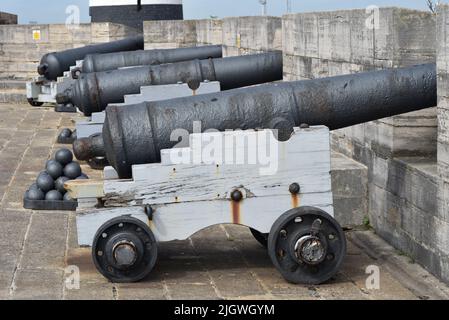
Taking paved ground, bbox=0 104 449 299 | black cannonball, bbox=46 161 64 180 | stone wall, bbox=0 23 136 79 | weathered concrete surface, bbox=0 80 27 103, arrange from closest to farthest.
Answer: paved ground, bbox=0 104 449 299 < black cannonball, bbox=46 161 64 180 < weathered concrete surface, bbox=0 80 27 103 < stone wall, bbox=0 23 136 79

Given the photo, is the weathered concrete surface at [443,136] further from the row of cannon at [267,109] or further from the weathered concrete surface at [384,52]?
the weathered concrete surface at [384,52]

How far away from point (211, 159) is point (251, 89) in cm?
57

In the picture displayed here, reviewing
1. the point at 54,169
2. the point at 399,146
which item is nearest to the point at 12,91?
the point at 54,169

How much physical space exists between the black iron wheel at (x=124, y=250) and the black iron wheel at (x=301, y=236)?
0.64m

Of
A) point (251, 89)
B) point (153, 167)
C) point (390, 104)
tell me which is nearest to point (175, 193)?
point (153, 167)

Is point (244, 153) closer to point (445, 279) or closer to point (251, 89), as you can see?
point (251, 89)

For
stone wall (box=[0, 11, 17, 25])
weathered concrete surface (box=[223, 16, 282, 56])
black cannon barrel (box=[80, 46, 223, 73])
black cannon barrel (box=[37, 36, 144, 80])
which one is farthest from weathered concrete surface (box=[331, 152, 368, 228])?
stone wall (box=[0, 11, 17, 25])

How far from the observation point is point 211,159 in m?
5.45

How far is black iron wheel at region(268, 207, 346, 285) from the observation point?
17.7ft

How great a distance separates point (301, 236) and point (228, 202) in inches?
16.6

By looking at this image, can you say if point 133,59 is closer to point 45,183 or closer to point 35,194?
point 45,183

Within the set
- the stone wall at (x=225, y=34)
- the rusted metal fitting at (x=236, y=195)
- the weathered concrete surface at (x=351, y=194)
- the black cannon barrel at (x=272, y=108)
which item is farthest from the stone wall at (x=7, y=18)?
the rusted metal fitting at (x=236, y=195)

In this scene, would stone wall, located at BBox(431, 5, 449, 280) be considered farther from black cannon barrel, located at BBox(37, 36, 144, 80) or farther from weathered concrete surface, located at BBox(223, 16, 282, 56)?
black cannon barrel, located at BBox(37, 36, 144, 80)

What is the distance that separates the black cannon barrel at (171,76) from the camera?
375 inches
